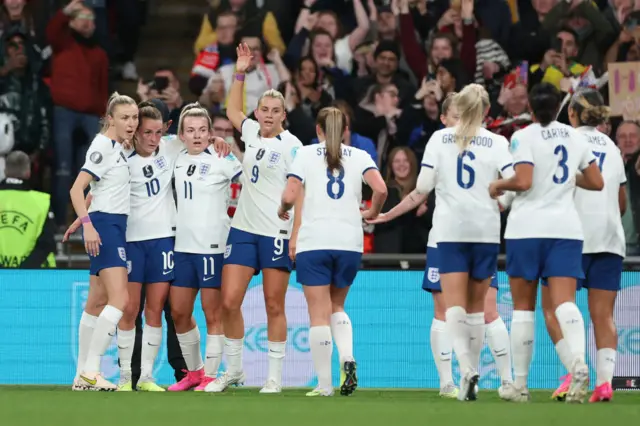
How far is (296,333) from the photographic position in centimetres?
1307

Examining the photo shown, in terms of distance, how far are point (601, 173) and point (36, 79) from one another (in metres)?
9.21

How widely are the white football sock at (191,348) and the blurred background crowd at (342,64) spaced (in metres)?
3.81

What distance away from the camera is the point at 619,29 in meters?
16.4

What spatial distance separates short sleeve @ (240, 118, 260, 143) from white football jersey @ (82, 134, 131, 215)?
3.43 ft

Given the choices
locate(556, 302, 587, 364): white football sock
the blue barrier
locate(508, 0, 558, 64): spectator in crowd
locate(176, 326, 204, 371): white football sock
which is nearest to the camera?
locate(556, 302, 587, 364): white football sock

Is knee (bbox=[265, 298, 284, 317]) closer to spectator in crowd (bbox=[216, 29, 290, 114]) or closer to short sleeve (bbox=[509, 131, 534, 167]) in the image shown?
short sleeve (bbox=[509, 131, 534, 167])

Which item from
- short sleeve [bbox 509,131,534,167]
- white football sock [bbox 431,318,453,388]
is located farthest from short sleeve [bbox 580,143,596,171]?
white football sock [bbox 431,318,453,388]

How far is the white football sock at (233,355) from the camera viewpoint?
37.4 feet

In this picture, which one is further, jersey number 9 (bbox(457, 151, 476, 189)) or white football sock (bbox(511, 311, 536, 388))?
jersey number 9 (bbox(457, 151, 476, 189))

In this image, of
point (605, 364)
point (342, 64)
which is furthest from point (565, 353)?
point (342, 64)

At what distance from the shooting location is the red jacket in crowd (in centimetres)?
1659

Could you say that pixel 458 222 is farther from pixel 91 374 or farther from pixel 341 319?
pixel 91 374

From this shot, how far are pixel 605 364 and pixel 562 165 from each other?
5.52 ft

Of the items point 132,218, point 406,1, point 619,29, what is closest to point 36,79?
point 406,1
